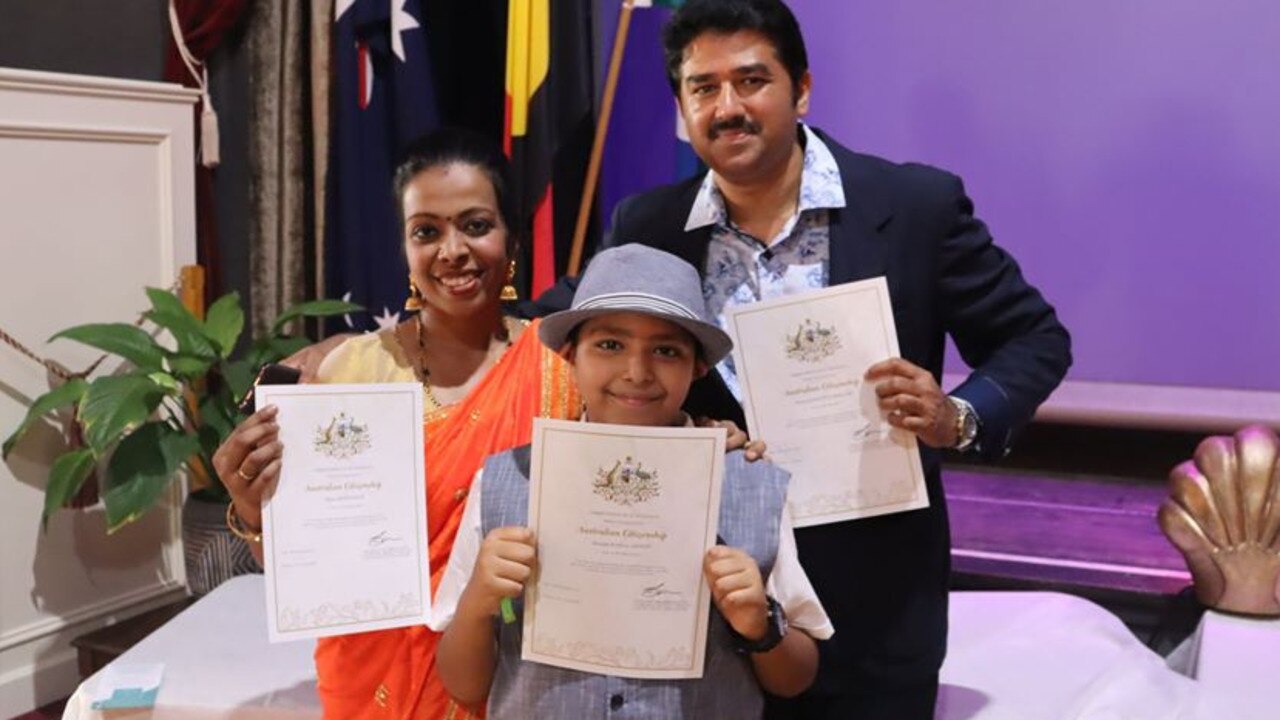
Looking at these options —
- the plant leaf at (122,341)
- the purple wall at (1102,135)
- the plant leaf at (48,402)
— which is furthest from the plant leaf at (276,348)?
the purple wall at (1102,135)

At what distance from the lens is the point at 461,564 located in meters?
1.36

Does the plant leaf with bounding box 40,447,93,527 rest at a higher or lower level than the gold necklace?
Answer: lower

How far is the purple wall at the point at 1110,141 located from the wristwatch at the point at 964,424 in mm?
2142

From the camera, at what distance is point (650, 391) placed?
4.23ft

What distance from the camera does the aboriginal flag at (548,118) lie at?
10.5 ft

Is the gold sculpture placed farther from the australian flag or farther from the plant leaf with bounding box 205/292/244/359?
the plant leaf with bounding box 205/292/244/359

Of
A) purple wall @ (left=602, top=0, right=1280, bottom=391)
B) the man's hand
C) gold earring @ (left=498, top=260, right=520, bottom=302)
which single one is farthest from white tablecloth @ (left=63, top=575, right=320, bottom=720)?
purple wall @ (left=602, top=0, right=1280, bottom=391)

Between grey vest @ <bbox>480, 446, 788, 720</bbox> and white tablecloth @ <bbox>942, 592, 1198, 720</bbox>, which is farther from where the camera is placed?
white tablecloth @ <bbox>942, 592, 1198, 720</bbox>

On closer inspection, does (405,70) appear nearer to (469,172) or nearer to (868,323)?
(469,172)

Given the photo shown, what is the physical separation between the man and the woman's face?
0.73 feet

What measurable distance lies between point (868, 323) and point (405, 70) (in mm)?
2270

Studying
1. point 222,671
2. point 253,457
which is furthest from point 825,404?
point 222,671
